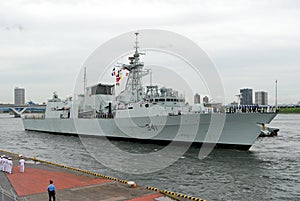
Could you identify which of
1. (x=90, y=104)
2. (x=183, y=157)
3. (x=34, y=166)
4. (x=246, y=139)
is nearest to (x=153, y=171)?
(x=183, y=157)

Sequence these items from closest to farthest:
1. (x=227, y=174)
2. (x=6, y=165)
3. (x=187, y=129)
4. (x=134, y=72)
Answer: (x=6, y=165), (x=227, y=174), (x=187, y=129), (x=134, y=72)

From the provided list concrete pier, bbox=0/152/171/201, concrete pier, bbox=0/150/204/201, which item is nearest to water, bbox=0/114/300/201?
concrete pier, bbox=0/150/204/201

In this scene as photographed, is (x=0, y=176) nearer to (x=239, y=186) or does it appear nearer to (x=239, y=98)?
(x=239, y=186)

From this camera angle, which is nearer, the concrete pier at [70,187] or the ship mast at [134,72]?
the concrete pier at [70,187]

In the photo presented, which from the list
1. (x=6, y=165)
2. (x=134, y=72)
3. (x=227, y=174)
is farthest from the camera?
(x=134, y=72)

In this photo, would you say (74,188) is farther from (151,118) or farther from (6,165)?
(151,118)

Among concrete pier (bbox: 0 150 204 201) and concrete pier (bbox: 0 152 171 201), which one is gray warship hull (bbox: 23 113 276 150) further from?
concrete pier (bbox: 0 152 171 201)

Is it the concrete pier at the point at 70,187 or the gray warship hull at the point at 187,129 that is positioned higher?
the gray warship hull at the point at 187,129

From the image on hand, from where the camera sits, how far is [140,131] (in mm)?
27766

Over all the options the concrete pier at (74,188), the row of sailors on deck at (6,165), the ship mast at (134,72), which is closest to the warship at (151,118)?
the ship mast at (134,72)

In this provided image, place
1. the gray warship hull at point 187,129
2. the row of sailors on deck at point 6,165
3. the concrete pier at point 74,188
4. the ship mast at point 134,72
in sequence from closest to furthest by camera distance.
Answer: the concrete pier at point 74,188 < the row of sailors on deck at point 6,165 < the gray warship hull at point 187,129 < the ship mast at point 134,72

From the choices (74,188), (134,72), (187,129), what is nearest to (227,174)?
(74,188)

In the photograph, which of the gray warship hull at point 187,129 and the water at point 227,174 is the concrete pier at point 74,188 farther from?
the gray warship hull at point 187,129

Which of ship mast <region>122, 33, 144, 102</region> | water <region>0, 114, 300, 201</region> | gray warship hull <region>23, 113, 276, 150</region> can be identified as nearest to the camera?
water <region>0, 114, 300, 201</region>
